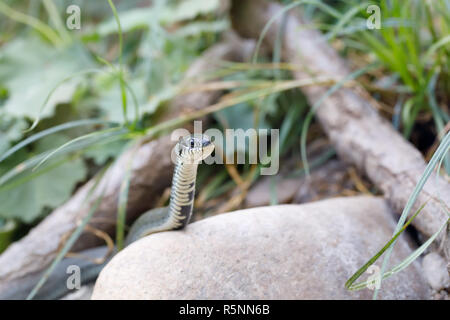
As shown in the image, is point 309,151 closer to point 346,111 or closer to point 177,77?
point 346,111

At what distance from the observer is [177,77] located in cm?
201

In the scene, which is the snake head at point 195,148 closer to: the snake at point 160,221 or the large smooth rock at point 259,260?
the snake at point 160,221

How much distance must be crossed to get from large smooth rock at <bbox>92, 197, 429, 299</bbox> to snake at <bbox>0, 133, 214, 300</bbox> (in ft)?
0.21

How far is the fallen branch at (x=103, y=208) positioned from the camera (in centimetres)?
146

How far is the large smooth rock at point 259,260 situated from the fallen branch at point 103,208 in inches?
21.1

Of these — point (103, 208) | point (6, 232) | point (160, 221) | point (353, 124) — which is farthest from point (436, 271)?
point (6, 232)

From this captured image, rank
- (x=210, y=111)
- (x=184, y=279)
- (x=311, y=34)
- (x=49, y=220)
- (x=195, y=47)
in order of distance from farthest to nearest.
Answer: (x=195, y=47)
(x=311, y=34)
(x=210, y=111)
(x=49, y=220)
(x=184, y=279)

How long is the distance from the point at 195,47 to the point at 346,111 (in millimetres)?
989

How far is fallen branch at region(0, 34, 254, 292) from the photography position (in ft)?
4.78

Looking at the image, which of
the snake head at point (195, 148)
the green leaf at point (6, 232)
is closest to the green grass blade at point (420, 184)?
the snake head at point (195, 148)
